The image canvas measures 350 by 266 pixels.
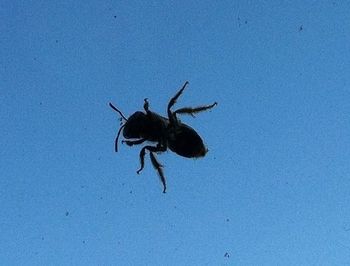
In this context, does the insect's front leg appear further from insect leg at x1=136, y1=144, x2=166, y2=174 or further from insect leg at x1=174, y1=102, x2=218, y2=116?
insect leg at x1=136, y1=144, x2=166, y2=174

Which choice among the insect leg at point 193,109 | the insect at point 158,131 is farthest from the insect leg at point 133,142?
the insect leg at point 193,109

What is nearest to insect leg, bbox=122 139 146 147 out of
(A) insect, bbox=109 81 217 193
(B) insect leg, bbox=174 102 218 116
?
(A) insect, bbox=109 81 217 193

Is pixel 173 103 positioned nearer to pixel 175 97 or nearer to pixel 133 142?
pixel 175 97

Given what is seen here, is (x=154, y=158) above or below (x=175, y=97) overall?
below

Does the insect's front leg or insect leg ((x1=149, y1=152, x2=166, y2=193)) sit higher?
the insect's front leg

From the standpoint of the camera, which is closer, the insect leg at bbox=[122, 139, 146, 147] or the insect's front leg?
the insect's front leg

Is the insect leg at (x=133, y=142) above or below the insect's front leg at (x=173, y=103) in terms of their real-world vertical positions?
below

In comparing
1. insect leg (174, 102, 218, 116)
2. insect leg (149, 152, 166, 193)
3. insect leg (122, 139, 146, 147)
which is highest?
insect leg (174, 102, 218, 116)

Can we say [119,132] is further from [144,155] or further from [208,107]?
[208,107]

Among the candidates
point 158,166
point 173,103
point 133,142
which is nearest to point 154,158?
point 158,166

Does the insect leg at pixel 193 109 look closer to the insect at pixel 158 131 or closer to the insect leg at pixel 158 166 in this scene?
the insect at pixel 158 131

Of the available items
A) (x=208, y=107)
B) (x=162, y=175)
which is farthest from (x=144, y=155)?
(x=208, y=107)
